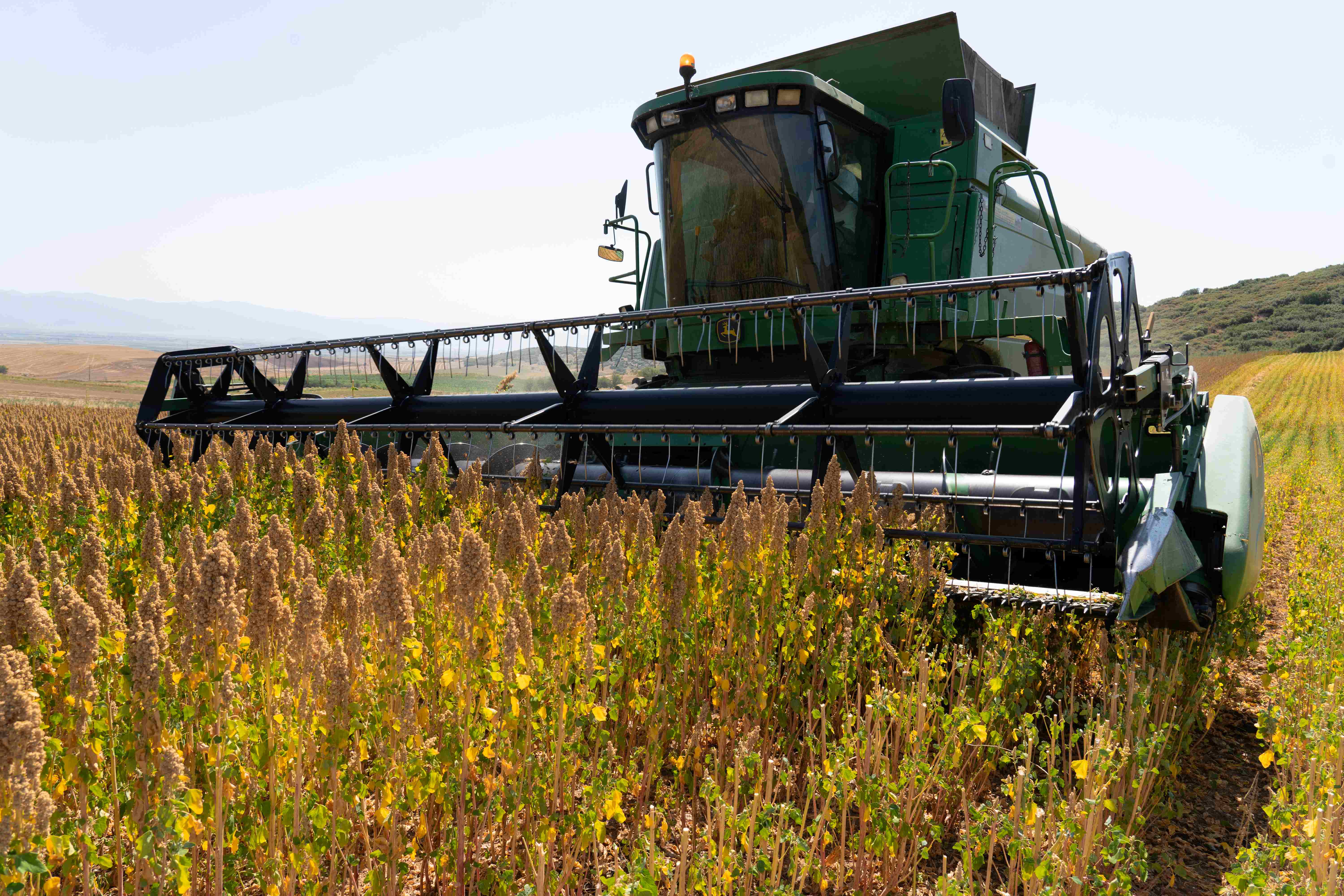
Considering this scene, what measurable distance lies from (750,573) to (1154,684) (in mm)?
1386

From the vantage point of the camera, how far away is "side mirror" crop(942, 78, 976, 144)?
4.32 meters

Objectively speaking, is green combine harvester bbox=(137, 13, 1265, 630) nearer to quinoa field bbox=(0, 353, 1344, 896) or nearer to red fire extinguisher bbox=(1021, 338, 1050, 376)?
red fire extinguisher bbox=(1021, 338, 1050, 376)

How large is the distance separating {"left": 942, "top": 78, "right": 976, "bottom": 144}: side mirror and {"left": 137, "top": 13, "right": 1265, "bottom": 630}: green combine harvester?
0.05 feet

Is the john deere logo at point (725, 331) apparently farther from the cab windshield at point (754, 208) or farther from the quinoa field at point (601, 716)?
the quinoa field at point (601, 716)

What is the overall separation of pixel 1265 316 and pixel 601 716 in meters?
90.1

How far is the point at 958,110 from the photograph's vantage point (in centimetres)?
432

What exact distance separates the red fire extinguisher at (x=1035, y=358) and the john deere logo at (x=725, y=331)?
1.79 metres

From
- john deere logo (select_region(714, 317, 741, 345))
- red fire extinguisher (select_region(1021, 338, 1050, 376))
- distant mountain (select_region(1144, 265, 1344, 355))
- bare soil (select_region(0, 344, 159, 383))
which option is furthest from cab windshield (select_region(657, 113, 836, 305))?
distant mountain (select_region(1144, 265, 1344, 355))

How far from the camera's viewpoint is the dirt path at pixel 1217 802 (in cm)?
231

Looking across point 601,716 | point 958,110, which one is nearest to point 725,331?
point 958,110

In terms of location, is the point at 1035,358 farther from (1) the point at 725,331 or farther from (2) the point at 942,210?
(1) the point at 725,331

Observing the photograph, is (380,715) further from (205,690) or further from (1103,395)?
(1103,395)

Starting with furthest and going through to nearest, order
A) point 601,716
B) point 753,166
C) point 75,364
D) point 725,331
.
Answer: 1. point 75,364
2. point 725,331
3. point 753,166
4. point 601,716

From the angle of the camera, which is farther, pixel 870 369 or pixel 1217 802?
pixel 870 369
